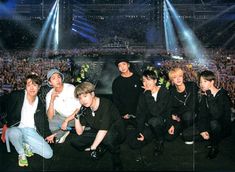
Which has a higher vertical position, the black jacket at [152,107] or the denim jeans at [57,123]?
the black jacket at [152,107]

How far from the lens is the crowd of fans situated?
4.17 meters

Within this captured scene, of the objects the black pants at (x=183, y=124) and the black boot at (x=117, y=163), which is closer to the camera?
the black boot at (x=117, y=163)

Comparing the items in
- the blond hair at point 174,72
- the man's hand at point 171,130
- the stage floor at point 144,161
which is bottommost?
the stage floor at point 144,161

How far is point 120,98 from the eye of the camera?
4.07 meters

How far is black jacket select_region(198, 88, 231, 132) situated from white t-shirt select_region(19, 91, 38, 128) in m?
2.54

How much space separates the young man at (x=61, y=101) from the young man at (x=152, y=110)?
962mm

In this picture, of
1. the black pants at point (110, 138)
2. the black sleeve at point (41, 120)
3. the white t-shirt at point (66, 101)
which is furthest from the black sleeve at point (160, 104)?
the black sleeve at point (41, 120)

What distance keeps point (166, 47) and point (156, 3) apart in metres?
0.77

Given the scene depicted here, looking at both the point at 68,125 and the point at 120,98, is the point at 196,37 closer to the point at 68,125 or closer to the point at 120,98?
the point at 120,98

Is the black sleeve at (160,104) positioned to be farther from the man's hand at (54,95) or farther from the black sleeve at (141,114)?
the man's hand at (54,95)

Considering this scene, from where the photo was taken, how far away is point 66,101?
12.9ft

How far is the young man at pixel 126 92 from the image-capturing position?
4031 millimetres

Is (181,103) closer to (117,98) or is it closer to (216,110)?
(216,110)

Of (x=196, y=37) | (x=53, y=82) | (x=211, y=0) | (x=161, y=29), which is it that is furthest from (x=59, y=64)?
(x=211, y=0)
